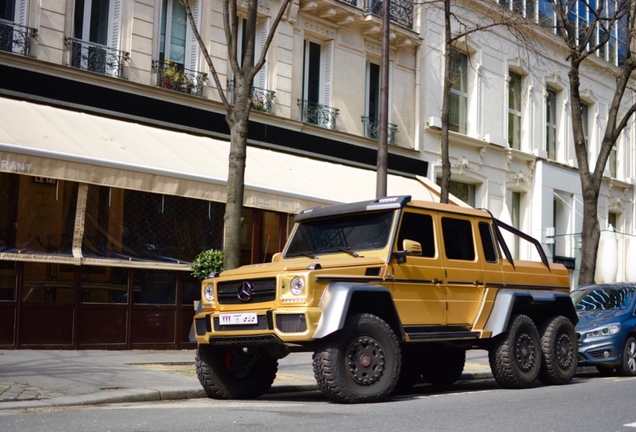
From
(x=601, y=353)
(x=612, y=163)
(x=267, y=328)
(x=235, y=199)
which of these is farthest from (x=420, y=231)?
(x=612, y=163)

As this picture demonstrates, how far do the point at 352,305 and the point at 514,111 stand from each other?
2228 cm

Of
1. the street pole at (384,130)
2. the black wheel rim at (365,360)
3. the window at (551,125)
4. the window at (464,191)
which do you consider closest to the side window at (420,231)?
the black wheel rim at (365,360)

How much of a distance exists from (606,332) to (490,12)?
52.1 ft

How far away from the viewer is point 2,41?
676 inches

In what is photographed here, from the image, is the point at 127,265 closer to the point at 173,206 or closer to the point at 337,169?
the point at 173,206

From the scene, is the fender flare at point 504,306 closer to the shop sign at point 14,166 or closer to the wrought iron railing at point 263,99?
the shop sign at point 14,166

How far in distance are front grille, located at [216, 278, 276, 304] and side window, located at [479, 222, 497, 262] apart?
325 centimetres

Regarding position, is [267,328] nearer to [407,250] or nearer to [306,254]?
[306,254]

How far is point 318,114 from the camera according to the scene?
23.4 m

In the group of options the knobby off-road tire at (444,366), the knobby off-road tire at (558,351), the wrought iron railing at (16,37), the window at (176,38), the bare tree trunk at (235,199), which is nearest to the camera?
the knobby off-road tire at (558,351)

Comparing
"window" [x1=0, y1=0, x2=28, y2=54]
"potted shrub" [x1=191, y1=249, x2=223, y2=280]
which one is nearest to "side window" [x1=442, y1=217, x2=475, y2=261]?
"potted shrub" [x1=191, y1=249, x2=223, y2=280]

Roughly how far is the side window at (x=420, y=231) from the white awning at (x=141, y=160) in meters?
6.69

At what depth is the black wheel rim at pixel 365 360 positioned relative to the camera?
9.83 m

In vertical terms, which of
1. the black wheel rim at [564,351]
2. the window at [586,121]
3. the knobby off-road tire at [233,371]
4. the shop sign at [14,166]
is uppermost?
the window at [586,121]
